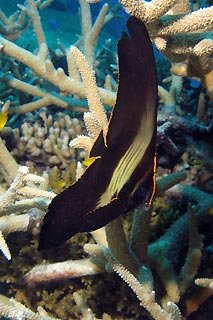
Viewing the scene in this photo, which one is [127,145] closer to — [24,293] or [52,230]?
[52,230]

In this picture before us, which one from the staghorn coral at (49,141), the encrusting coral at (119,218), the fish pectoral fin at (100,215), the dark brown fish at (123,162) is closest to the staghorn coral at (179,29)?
the encrusting coral at (119,218)

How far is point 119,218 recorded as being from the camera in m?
1.87

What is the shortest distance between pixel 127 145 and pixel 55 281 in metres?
1.68

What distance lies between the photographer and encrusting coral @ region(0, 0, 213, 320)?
184cm

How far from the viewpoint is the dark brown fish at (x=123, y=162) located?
1144 mm

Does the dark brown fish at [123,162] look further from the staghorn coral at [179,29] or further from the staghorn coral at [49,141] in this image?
the staghorn coral at [49,141]

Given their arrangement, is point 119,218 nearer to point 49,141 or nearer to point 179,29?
point 179,29

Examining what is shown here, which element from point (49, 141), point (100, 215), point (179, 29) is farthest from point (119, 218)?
point (49, 141)

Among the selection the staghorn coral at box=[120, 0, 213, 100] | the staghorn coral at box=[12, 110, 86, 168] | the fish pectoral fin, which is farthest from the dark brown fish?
the staghorn coral at box=[12, 110, 86, 168]

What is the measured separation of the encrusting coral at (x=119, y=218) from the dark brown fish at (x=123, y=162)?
28 cm

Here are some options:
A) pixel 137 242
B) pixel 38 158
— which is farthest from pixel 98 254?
pixel 38 158

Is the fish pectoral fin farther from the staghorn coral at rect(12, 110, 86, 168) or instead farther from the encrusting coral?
the staghorn coral at rect(12, 110, 86, 168)

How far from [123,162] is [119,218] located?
667 mm

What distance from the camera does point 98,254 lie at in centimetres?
225
